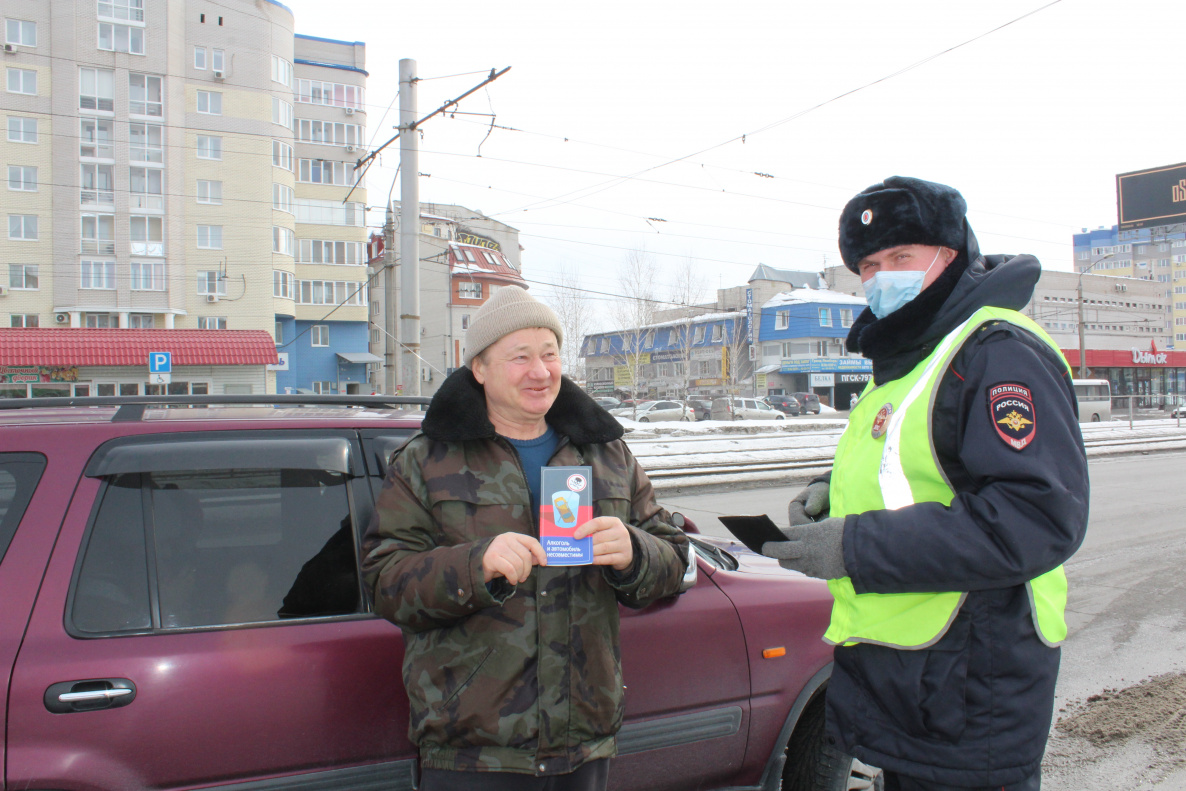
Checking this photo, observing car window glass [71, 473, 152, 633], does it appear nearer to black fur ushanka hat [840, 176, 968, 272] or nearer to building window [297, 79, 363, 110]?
black fur ushanka hat [840, 176, 968, 272]

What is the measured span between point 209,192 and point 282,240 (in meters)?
4.38

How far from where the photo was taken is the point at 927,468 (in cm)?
168

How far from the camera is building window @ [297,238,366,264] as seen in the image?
4872 cm

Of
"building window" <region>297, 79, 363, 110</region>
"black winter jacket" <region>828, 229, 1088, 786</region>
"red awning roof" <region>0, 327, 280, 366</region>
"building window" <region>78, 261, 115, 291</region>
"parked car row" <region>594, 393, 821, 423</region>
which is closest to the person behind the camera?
"black winter jacket" <region>828, 229, 1088, 786</region>

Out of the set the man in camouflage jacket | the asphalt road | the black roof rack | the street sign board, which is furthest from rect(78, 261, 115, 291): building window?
the man in camouflage jacket

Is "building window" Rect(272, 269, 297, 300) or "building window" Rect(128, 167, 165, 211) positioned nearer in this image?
"building window" Rect(128, 167, 165, 211)

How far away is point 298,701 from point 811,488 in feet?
5.06

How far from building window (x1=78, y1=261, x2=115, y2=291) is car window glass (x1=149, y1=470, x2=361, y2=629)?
4391cm

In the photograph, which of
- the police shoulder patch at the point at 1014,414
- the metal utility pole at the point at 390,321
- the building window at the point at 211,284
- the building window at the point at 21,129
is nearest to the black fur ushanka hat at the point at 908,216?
the police shoulder patch at the point at 1014,414

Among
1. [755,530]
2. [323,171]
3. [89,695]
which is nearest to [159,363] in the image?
[89,695]

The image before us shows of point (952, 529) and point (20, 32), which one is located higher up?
point (20, 32)

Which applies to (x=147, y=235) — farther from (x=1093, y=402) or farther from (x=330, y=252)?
(x=1093, y=402)

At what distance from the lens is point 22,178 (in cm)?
3788

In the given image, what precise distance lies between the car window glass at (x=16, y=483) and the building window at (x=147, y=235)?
44106mm
